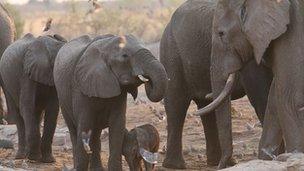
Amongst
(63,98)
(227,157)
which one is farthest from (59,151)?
(227,157)

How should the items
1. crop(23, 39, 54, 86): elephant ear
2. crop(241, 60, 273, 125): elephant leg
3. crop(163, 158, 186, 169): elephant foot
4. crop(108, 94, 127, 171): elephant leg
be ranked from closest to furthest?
crop(108, 94, 127, 171): elephant leg
crop(241, 60, 273, 125): elephant leg
crop(163, 158, 186, 169): elephant foot
crop(23, 39, 54, 86): elephant ear

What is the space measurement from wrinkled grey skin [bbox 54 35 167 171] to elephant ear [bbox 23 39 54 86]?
93cm

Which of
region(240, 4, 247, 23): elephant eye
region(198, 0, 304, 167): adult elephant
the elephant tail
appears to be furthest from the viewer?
the elephant tail

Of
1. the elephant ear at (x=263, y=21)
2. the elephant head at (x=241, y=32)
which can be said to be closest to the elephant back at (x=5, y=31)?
the elephant head at (x=241, y=32)

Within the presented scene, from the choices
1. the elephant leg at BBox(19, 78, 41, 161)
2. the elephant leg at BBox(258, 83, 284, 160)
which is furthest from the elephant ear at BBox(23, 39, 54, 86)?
the elephant leg at BBox(258, 83, 284, 160)

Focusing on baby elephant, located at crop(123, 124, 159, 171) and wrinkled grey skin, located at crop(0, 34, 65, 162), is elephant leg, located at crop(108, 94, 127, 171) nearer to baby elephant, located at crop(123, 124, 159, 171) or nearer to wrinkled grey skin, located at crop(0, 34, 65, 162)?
baby elephant, located at crop(123, 124, 159, 171)

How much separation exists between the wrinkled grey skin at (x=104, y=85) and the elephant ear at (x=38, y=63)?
0.93 metres

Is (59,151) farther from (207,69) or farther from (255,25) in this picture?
(255,25)

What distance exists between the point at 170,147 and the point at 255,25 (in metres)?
2.71

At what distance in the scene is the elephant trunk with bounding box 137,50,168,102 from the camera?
279 inches

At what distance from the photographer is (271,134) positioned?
695 cm

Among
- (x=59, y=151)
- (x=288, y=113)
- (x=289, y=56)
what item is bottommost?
(x=59, y=151)

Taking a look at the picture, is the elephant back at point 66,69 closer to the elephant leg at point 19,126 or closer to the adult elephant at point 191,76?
the adult elephant at point 191,76

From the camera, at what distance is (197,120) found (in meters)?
13.0
